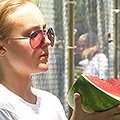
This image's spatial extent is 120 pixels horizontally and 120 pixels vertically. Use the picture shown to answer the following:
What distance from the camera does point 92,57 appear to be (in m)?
3.55

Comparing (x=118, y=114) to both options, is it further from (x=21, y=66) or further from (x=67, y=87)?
(x=67, y=87)

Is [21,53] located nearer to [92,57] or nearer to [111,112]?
[111,112]

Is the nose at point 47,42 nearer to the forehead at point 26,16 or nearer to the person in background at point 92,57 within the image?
the forehead at point 26,16

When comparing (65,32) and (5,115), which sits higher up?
(65,32)

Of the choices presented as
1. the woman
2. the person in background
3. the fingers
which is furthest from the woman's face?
the person in background

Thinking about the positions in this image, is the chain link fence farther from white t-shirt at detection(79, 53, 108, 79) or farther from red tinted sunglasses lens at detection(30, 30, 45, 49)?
red tinted sunglasses lens at detection(30, 30, 45, 49)

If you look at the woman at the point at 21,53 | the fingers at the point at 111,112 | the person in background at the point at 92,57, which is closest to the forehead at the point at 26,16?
the woman at the point at 21,53

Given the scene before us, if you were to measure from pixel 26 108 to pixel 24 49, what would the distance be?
0.27 metres

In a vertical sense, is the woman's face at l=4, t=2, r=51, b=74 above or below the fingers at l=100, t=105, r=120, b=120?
above

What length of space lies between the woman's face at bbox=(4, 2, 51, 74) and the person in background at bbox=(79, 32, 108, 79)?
7.26ft

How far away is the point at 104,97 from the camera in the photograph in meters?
1.08

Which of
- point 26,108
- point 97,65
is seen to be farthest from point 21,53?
point 97,65

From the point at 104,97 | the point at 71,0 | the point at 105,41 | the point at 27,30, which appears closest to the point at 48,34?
the point at 27,30

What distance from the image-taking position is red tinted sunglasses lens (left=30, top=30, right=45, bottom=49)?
114 cm
